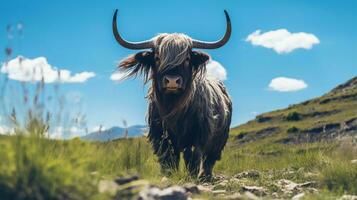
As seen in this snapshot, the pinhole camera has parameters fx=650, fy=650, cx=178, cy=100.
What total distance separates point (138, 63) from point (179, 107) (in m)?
1.16

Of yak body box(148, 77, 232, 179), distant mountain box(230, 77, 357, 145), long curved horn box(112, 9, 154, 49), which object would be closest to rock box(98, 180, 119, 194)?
yak body box(148, 77, 232, 179)

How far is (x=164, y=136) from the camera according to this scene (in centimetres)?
1102

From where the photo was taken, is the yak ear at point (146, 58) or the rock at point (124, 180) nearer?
the rock at point (124, 180)

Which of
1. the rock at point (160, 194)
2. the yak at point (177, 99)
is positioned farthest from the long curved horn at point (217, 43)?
the rock at point (160, 194)

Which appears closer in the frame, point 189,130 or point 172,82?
point 172,82

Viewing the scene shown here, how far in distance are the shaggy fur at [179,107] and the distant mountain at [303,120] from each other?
50.2 meters

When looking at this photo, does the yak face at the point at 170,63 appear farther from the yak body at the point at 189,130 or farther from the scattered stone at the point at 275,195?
the scattered stone at the point at 275,195

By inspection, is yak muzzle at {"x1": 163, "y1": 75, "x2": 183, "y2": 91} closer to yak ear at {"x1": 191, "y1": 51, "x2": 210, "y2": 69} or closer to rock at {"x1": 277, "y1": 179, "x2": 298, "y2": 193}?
yak ear at {"x1": 191, "y1": 51, "x2": 210, "y2": 69}

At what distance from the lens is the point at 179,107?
1084 centimetres

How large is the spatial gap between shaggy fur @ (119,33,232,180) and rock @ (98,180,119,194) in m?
5.16

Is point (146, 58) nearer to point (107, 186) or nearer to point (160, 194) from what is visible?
point (160, 194)

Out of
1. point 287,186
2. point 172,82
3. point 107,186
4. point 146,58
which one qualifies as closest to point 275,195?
point 287,186

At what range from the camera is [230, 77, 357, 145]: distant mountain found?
65.2 m

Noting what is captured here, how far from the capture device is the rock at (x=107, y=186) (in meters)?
4.95
